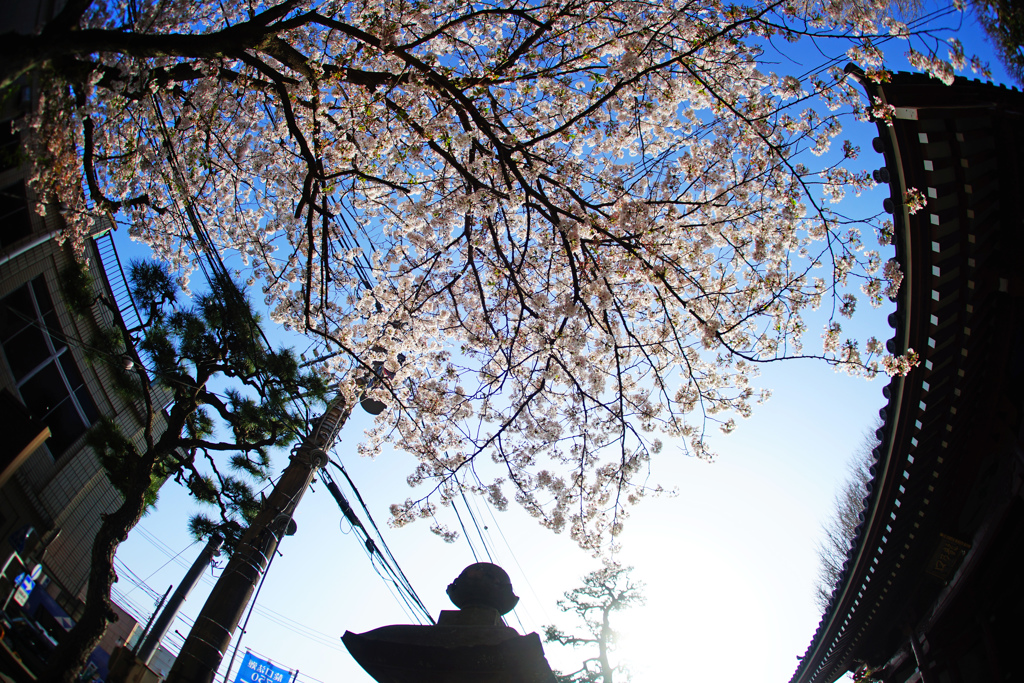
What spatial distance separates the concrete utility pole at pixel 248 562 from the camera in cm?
427

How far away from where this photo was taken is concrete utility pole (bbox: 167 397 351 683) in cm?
427

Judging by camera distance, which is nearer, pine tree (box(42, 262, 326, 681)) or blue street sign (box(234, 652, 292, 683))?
pine tree (box(42, 262, 326, 681))

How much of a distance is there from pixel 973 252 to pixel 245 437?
8.16 m

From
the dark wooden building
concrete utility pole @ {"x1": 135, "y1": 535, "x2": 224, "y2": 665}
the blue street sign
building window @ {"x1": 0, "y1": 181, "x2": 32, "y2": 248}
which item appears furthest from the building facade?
the dark wooden building

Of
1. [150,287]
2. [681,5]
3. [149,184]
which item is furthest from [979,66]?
[149,184]

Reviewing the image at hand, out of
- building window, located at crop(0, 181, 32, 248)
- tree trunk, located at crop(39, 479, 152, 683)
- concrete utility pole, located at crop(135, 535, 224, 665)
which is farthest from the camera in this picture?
building window, located at crop(0, 181, 32, 248)

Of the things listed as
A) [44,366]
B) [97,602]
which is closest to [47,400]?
[44,366]

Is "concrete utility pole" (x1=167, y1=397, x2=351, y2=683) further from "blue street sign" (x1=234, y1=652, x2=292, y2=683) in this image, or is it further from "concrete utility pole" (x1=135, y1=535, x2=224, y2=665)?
"blue street sign" (x1=234, y1=652, x2=292, y2=683)

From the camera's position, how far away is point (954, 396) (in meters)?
5.41

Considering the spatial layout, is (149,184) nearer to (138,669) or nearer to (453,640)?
A: (138,669)

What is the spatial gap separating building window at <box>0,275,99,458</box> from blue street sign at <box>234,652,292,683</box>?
17.8 ft

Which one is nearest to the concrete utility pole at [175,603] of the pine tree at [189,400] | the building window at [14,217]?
→ the pine tree at [189,400]

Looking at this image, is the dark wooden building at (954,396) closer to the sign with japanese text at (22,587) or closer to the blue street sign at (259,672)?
the blue street sign at (259,672)

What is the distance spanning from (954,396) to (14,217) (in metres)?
13.8
